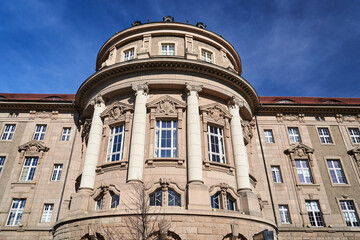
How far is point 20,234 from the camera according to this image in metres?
19.8

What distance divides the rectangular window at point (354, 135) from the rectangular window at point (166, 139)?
19.8 metres

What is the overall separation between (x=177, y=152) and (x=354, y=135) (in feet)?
67.4

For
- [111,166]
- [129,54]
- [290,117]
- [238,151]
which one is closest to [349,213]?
[290,117]

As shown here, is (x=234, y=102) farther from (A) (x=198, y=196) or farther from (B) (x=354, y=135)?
(B) (x=354, y=135)

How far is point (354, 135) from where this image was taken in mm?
26094

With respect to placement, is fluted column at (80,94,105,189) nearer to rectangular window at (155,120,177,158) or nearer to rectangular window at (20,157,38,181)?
rectangular window at (155,120,177,158)

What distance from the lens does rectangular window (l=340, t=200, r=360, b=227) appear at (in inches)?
838

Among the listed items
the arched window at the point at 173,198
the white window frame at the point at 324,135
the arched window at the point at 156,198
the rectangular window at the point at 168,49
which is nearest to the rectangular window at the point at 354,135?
the white window frame at the point at 324,135

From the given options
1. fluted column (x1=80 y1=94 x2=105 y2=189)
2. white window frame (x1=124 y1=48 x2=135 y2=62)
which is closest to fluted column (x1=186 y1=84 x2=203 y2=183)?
fluted column (x1=80 y1=94 x2=105 y2=189)

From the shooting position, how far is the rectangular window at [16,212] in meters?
20.5

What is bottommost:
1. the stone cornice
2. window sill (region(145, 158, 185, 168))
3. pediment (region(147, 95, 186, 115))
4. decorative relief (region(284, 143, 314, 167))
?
window sill (region(145, 158, 185, 168))

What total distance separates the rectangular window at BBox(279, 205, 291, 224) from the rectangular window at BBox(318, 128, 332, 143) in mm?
8566

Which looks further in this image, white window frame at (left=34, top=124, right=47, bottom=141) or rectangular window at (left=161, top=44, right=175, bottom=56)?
white window frame at (left=34, top=124, right=47, bottom=141)

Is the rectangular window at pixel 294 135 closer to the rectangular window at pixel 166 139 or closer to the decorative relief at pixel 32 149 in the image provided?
the rectangular window at pixel 166 139
